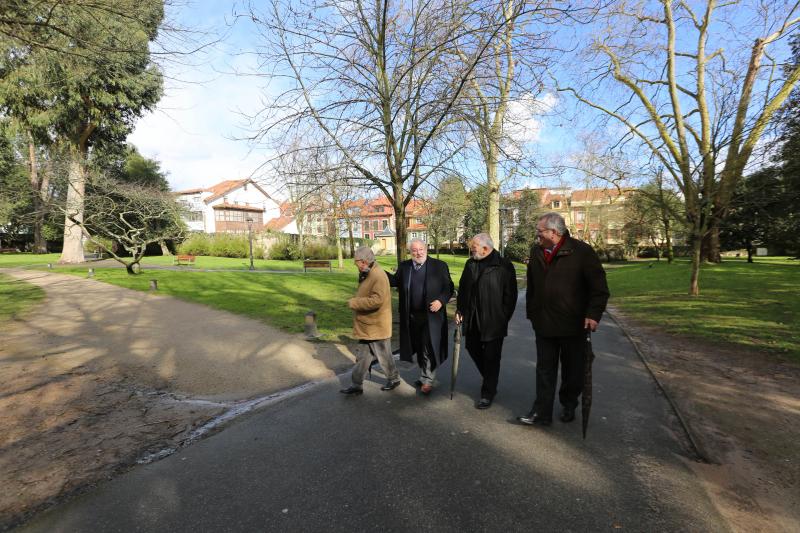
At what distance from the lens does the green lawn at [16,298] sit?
397 inches

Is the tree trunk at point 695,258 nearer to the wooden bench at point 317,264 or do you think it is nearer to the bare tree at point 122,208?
the wooden bench at point 317,264

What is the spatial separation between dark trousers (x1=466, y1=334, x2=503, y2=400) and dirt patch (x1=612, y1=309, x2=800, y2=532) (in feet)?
6.01

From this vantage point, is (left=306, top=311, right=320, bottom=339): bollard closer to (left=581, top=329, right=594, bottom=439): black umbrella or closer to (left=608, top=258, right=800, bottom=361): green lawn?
(left=581, top=329, right=594, bottom=439): black umbrella

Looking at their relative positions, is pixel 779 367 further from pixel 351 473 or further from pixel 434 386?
pixel 351 473

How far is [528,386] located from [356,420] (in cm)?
229

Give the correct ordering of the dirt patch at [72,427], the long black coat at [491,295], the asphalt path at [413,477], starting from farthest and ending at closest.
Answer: the long black coat at [491,295] < the dirt patch at [72,427] < the asphalt path at [413,477]

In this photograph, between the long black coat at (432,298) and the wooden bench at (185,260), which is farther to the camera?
the wooden bench at (185,260)

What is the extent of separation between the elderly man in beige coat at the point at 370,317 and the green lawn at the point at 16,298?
9056 mm

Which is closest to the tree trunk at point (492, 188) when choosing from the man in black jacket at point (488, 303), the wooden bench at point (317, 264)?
the man in black jacket at point (488, 303)

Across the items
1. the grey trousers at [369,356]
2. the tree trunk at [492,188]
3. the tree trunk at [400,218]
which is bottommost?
the grey trousers at [369,356]

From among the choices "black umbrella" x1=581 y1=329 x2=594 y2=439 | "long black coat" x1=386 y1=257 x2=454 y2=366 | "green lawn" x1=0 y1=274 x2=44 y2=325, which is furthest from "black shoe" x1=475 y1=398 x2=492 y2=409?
"green lawn" x1=0 y1=274 x2=44 y2=325

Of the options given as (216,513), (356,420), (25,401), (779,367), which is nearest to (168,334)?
(25,401)

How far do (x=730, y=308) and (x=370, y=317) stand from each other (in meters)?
11.5

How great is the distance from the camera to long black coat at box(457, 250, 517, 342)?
14.4 feet
